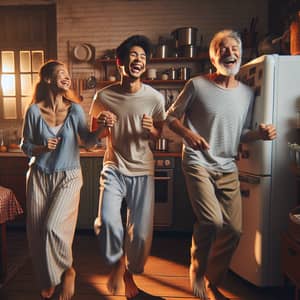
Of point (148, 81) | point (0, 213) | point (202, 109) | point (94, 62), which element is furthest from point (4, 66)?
point (202, 109)

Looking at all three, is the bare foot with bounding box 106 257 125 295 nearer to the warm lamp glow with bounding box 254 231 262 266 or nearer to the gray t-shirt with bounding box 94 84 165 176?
the gray t-shirt with bounding box 94 84 165 176

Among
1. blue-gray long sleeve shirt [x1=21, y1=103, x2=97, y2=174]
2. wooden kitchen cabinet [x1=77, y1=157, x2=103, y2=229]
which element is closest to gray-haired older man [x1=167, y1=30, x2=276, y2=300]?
blue-gray long sleeve shirt [x1=21, y1=103, x2=97, y2=174]

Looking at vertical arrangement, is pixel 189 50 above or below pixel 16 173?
above

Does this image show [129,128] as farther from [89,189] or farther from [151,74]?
[151,74]

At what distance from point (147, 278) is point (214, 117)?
1451 millimetres

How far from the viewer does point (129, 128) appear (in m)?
1.81

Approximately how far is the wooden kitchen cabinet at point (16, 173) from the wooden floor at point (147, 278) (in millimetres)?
609

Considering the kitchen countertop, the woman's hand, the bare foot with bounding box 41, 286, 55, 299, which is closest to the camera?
the woman's hand

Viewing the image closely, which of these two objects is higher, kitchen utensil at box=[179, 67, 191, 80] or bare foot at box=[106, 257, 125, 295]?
kitchen utensil at box=[179, 67, 191, 80]

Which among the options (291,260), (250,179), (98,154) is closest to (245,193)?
(250,179)

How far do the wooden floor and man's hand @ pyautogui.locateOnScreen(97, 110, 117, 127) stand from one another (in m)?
1.23

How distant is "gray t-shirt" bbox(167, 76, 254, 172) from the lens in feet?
5.73

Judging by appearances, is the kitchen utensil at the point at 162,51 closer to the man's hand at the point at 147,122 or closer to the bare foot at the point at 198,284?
the man's hand at the point at 147,122

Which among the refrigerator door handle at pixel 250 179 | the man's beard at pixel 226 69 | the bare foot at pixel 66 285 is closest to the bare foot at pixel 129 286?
the bare foot at pixel 66 285
